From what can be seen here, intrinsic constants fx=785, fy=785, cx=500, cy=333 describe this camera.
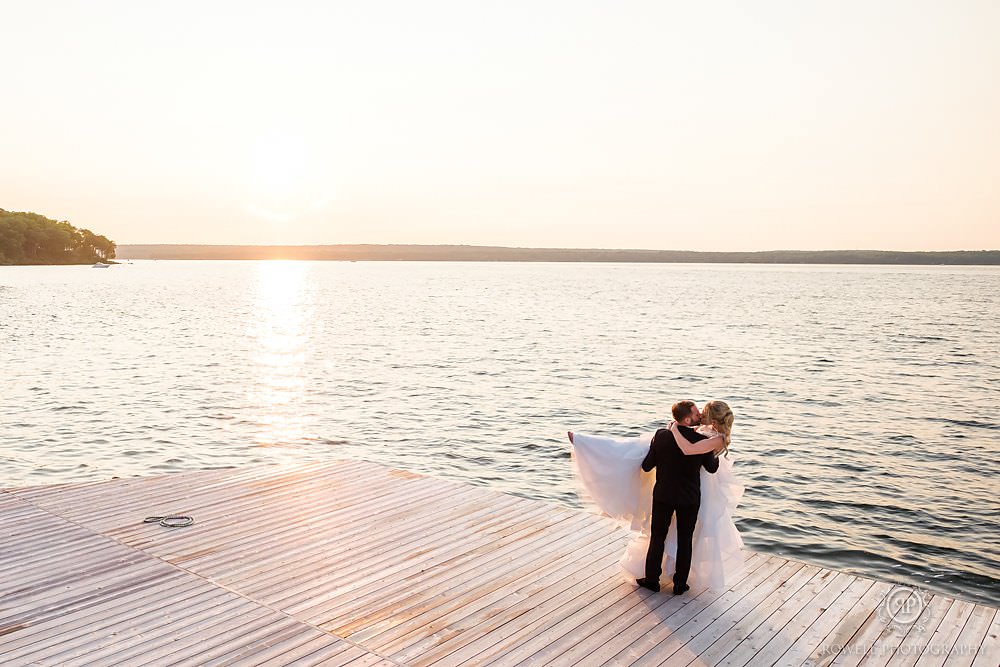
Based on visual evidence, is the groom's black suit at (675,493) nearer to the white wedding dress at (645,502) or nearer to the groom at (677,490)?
the groom at (677,490)

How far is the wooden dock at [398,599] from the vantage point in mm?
5996

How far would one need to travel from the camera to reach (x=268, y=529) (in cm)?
877

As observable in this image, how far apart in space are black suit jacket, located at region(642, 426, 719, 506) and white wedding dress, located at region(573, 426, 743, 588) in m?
0.15

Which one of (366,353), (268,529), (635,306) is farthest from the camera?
(635,306)

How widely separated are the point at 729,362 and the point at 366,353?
15.9 metres

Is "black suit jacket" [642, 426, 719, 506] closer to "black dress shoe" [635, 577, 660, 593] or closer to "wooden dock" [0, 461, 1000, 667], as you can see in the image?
"black dress shoe" [635, 577, 660, 593]

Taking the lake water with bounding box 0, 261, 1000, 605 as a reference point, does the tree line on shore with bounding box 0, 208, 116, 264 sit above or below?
above

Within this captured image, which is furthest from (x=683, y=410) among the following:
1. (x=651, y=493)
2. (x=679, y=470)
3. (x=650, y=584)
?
(x=650, y=584)

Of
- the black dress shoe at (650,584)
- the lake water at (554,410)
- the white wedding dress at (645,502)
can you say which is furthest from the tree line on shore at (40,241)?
the black dress shoe at (650,584)

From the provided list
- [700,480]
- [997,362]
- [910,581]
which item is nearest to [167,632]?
[700,480]

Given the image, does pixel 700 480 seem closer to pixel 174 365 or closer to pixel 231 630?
pixel 231 630

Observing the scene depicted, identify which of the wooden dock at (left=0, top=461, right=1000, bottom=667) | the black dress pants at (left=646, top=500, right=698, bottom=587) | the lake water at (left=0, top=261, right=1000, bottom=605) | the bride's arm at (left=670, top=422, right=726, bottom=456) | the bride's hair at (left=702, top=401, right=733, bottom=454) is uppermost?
the bride's hair at (left=702, top=401, right=733, bottom=454)

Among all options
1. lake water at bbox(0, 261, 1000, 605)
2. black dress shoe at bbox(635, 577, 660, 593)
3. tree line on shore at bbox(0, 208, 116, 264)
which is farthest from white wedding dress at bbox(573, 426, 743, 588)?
tree line on shore at bbox(0, 208, 116, 264)

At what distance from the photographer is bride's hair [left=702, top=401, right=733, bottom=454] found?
6781mm
